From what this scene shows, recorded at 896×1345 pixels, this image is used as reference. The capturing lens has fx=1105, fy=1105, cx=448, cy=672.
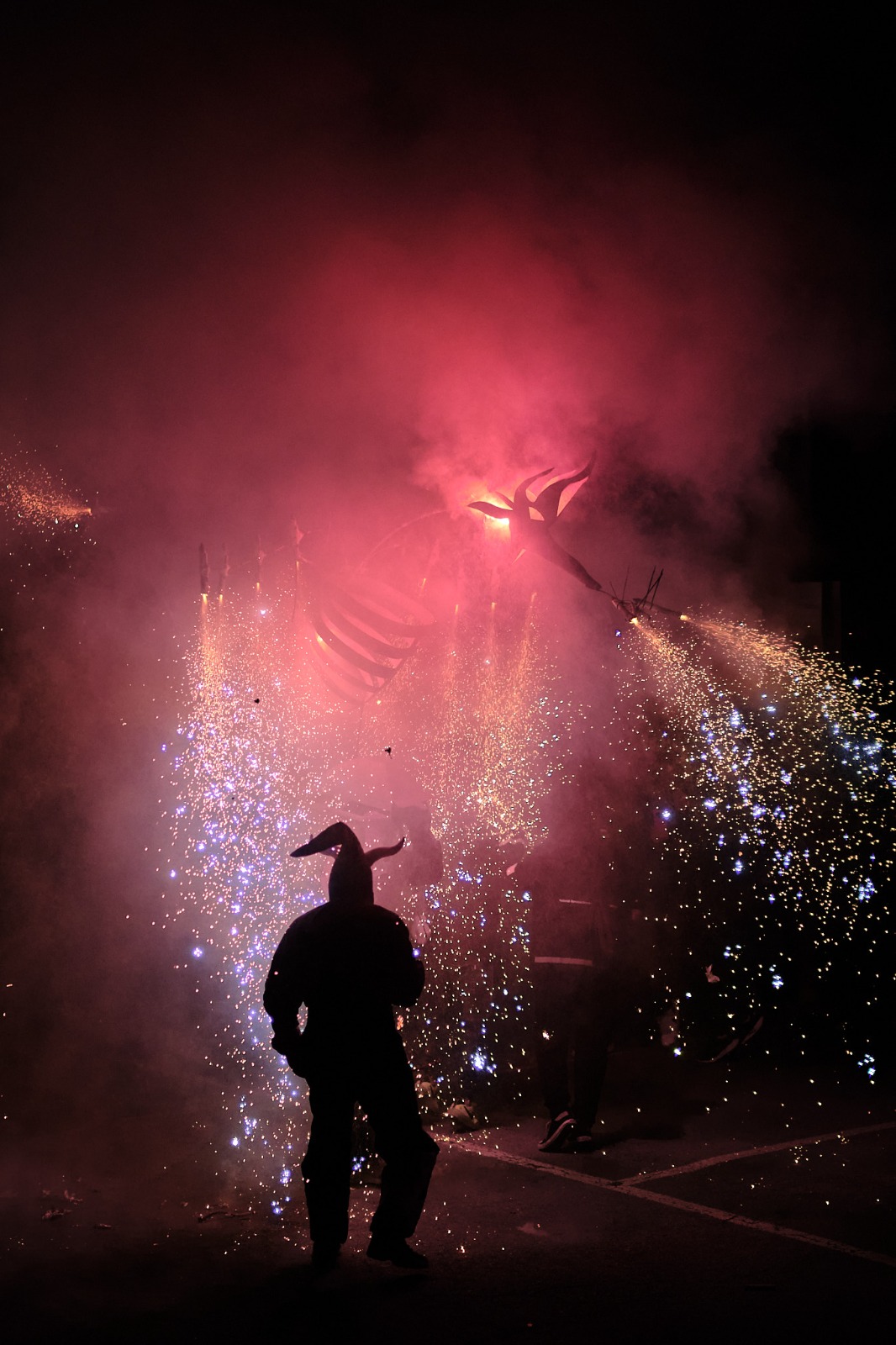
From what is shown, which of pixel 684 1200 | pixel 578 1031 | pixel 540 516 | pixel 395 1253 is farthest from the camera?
pixel 540 516

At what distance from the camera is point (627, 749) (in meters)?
7.24

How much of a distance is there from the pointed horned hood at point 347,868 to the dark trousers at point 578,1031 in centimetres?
173

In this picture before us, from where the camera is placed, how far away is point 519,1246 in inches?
157

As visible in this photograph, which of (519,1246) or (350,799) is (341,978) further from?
(350,799)

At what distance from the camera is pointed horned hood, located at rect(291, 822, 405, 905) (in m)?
4.09

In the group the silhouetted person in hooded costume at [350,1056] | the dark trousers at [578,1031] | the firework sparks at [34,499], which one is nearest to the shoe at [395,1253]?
the silhouetted person in hooded costume at [350,1056]

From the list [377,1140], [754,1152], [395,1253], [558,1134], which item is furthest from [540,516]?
[395,1253]

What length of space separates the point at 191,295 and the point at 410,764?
318cm

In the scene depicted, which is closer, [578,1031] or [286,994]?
[286,994]

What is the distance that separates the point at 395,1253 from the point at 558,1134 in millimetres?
1728

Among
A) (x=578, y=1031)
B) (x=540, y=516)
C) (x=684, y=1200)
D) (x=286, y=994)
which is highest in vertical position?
(x=540, y=516)

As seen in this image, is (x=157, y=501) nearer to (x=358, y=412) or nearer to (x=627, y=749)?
(x=358, y=412)

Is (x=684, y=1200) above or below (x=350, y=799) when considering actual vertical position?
below

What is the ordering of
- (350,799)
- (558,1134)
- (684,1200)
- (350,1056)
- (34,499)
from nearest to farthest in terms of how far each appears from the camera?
1. (350,1056)
2. (684,1200)
3. (558,1134)
4. (34,499)
5. (350,799)
